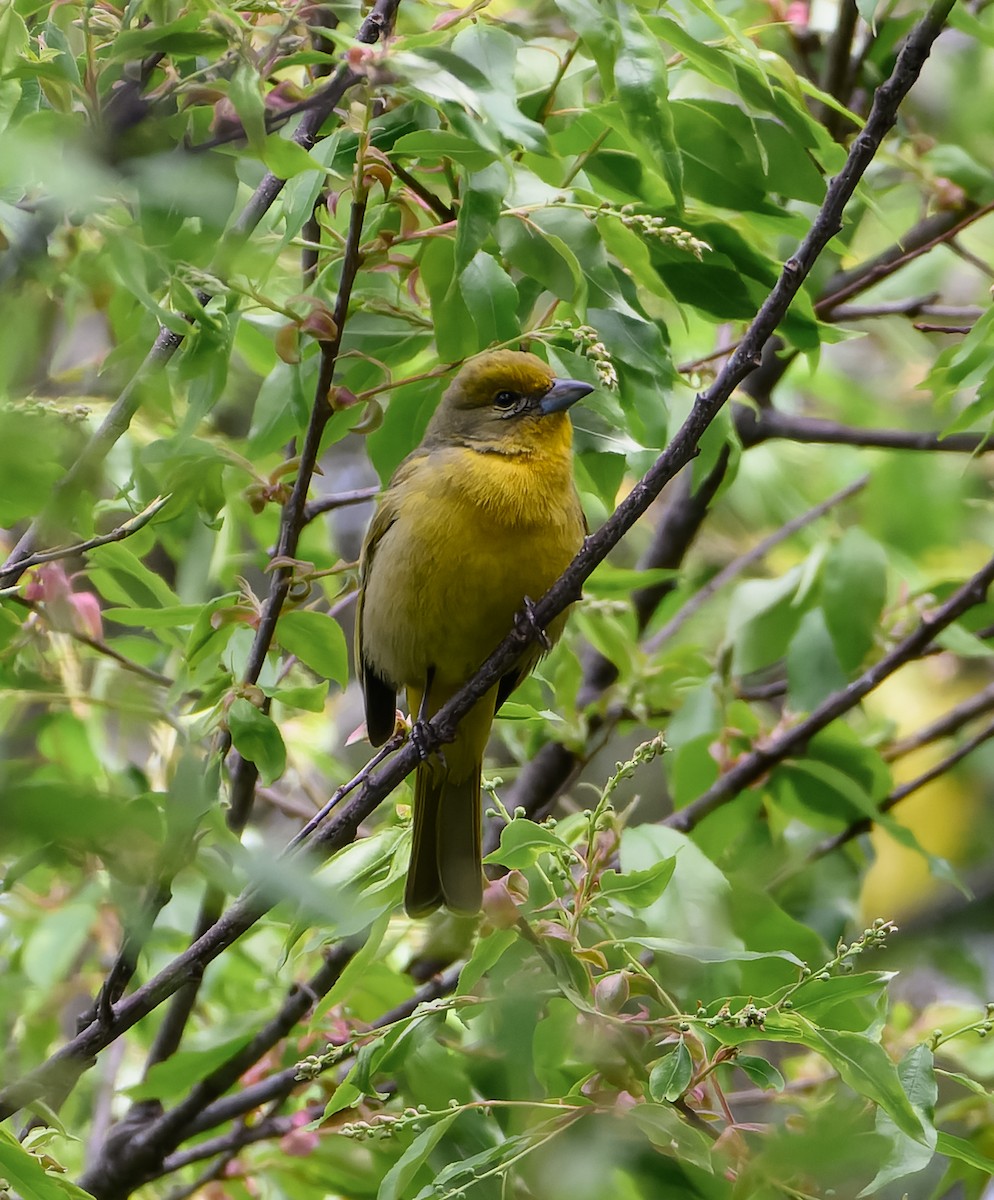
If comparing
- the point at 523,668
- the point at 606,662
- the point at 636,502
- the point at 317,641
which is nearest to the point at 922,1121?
the point at 636,502

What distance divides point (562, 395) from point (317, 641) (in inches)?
42.2

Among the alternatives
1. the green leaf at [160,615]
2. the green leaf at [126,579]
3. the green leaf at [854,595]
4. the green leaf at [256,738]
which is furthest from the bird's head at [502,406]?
the green leaf at [256,738]

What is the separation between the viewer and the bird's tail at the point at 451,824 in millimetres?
3736

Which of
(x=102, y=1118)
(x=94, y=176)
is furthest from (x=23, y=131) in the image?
(x=102, y=1118)

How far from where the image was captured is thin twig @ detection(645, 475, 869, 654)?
210 inches

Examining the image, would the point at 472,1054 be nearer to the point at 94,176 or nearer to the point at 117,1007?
the point at 117,1007

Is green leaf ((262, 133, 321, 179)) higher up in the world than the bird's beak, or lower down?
higher up

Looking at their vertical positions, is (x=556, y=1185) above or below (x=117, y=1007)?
above

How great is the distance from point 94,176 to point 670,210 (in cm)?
196

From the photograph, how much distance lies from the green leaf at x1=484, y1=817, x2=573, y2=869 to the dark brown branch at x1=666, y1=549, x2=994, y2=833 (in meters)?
1.63

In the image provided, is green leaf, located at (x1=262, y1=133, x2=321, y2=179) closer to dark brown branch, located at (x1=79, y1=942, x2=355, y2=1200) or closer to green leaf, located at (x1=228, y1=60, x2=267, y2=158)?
green leaf, located at (x1=228, y1=60, x2=267, y2=158)

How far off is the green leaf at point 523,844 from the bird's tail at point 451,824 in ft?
3.23

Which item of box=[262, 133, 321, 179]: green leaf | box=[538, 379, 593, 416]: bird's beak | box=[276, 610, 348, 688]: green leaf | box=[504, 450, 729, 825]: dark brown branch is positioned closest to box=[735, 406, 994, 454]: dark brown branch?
box=[504, 450, 729, 825]: dark brown branch

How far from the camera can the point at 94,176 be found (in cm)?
146
